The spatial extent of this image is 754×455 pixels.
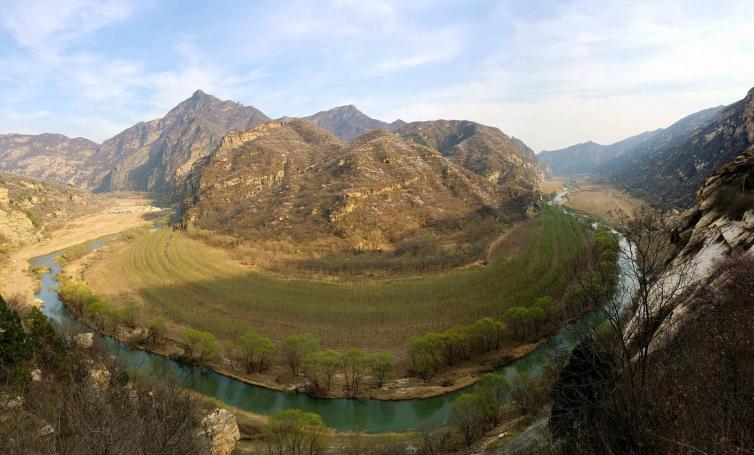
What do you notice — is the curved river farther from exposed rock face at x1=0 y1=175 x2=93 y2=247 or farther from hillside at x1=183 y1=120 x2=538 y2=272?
exposed rock face at x1=0 y1=175 x2=93 y2=247

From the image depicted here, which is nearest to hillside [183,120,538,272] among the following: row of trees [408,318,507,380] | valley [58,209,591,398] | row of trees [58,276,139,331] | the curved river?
valley [58,209,591,398]

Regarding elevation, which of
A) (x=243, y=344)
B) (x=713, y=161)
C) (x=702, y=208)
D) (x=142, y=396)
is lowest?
(x=243, y=344)

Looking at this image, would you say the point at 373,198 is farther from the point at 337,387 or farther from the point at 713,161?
the point at 713,161

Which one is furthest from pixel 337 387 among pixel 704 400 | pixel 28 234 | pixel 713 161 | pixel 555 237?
pixel 713 161

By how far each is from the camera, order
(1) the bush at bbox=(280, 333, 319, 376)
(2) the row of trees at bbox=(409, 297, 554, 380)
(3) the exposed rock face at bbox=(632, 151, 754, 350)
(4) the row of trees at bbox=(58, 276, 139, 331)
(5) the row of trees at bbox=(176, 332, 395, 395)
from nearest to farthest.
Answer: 1. (3) the exposed rock face at bbox=(632, 151, 754, 350)
2. (5) the row of trees at bbox=(176, 332, 395, 395)
3. (2) the row of trees at bbox=(409, 297, 554, 380)
4. (1) the bush at bbox=(280, 333, 319, 376)
5. (4) the row of trees at bbox=(58, 276, 139, 331)

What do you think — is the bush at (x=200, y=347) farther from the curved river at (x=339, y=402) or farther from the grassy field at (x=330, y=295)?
Answer: the grassy field at (x=330, y=295)

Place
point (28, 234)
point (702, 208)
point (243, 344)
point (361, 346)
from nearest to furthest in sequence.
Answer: point (702, 208)
point (243, 344)
point (361, 346)
point (28, 234)

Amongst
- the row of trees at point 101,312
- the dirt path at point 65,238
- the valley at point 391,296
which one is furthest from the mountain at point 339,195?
the row of trees at point 101,312

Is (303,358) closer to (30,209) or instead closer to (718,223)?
(718,223)
